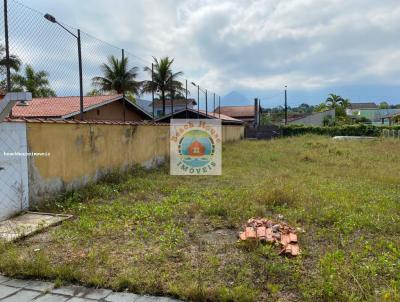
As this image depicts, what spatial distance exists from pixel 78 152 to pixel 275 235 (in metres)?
4.33

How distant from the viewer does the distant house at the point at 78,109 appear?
9.36 metres

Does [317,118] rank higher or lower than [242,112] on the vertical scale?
lower

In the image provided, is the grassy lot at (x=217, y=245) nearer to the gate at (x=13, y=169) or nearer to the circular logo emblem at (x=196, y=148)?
the gate at (x=13, y=169)

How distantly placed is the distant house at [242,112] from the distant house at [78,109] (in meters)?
23.4

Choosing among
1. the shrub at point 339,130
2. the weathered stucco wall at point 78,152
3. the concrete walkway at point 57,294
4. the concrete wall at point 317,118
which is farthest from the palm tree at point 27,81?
the concrete wall at point 317,118

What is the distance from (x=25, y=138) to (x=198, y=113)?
16.3 meters

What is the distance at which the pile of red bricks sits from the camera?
3472 mm

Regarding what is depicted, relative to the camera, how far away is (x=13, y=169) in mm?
4691

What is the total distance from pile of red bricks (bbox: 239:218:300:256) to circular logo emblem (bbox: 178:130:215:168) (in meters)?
6.41

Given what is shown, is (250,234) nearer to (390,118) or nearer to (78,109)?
(78,109)

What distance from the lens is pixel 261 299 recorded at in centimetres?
258

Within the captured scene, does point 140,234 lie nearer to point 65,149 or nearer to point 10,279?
point 10,279

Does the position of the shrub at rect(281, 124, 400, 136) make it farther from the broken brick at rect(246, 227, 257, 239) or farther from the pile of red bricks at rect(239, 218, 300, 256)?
the broken brick at rect(246, 227, 257, 239)

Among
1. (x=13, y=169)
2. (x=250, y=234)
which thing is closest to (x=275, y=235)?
(x=250, y=234)
